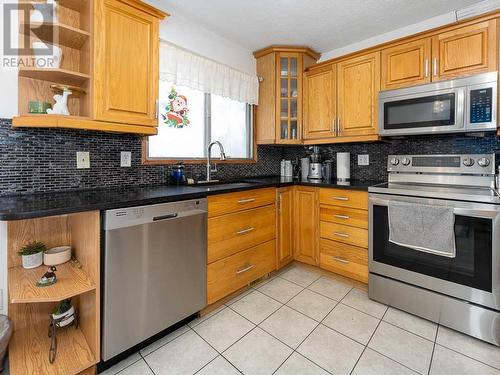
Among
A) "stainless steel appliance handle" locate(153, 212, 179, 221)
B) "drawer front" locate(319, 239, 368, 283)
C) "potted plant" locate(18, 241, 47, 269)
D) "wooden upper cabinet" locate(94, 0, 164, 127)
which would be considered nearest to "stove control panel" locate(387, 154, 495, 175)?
"drawer front" locate(319, 239, 368, 283)

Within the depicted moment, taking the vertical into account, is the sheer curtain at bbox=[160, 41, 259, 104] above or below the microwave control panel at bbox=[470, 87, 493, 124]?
above

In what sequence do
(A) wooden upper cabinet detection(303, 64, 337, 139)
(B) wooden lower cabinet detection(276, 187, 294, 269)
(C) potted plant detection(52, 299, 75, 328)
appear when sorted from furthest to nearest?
1. (A) wooden upper cabinet detection(303, 64, 337, 139)
2. (B) wooden lower cabinet detection(276, 187, 294, 269)
3. (C) potted plant detection(52, 299, 75, 328)

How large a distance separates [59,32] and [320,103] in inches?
89.7

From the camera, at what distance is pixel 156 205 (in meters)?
1.46

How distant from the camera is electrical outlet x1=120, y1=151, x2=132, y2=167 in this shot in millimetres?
1897

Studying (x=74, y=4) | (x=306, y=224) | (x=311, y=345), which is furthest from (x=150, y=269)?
(x=74, y=4)

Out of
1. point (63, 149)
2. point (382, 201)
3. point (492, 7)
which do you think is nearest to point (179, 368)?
point (63, 149)

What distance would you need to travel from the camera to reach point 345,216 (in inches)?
88.8

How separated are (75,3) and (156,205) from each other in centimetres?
136

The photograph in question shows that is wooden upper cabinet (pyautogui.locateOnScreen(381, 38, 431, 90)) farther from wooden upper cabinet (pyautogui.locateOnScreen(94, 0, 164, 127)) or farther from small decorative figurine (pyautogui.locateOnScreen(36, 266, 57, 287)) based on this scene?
small decorative figurine (pyautogui.locateOnScreen(36, 266, 57, 287))

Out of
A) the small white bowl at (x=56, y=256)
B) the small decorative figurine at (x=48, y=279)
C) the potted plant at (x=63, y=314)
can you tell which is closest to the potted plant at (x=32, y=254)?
the small white bowl at (x=56, y=256)

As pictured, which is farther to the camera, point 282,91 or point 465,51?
point 282,91

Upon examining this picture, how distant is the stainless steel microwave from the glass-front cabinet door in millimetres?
894

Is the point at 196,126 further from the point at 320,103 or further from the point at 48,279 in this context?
the point at 48,279
